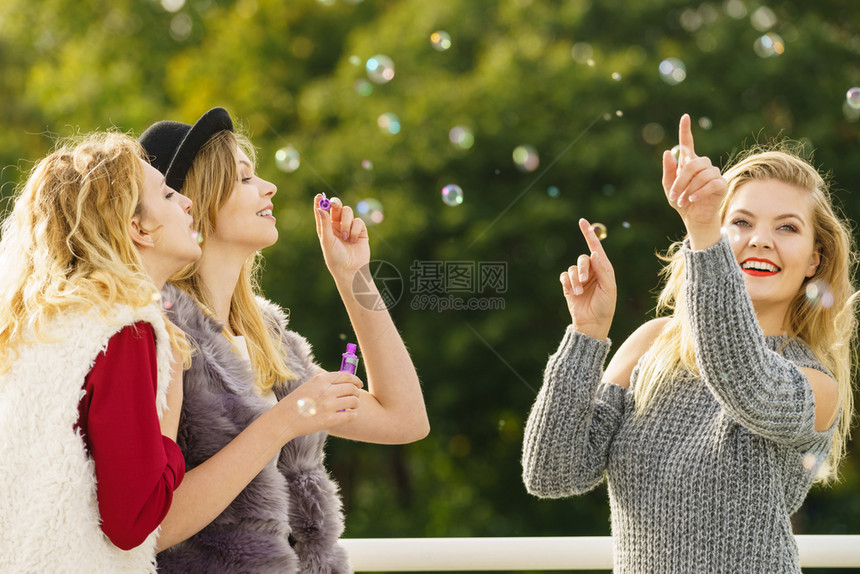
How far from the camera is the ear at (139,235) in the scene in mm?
1608

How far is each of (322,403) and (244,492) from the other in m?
0.23

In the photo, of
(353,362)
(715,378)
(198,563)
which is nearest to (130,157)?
(353,362)

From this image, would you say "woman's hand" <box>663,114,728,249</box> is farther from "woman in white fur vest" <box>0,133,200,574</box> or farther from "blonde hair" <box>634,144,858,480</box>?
"woman in white fur vest" <box>0,133,200,574</box>

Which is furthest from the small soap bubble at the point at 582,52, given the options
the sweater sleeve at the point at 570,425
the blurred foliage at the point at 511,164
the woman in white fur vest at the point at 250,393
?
the sweater sleeve at the point at 570,425

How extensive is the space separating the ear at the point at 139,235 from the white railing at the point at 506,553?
80 cm

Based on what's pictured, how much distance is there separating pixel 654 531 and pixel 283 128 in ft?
27.5

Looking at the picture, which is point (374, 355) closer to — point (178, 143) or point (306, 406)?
point (306, 406)

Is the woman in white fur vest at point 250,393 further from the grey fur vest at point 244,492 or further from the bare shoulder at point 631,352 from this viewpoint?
the bare shoulder at point 631,352

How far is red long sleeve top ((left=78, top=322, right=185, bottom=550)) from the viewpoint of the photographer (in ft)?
4.55

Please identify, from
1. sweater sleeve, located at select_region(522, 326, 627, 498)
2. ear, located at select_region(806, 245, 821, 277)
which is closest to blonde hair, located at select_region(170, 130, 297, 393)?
sweater sleeve, located at select_region(522, 326, 627, 498)

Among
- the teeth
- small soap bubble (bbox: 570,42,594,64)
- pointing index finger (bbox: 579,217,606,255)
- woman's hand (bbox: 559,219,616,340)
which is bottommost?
Result: woman's hand (bbox: 559,219,616,340)

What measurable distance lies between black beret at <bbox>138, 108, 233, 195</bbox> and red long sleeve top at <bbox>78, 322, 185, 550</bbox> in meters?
0.53

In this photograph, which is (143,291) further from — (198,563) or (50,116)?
(50,116)

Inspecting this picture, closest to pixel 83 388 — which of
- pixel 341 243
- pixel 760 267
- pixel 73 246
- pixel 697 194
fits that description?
pixel 73 246
